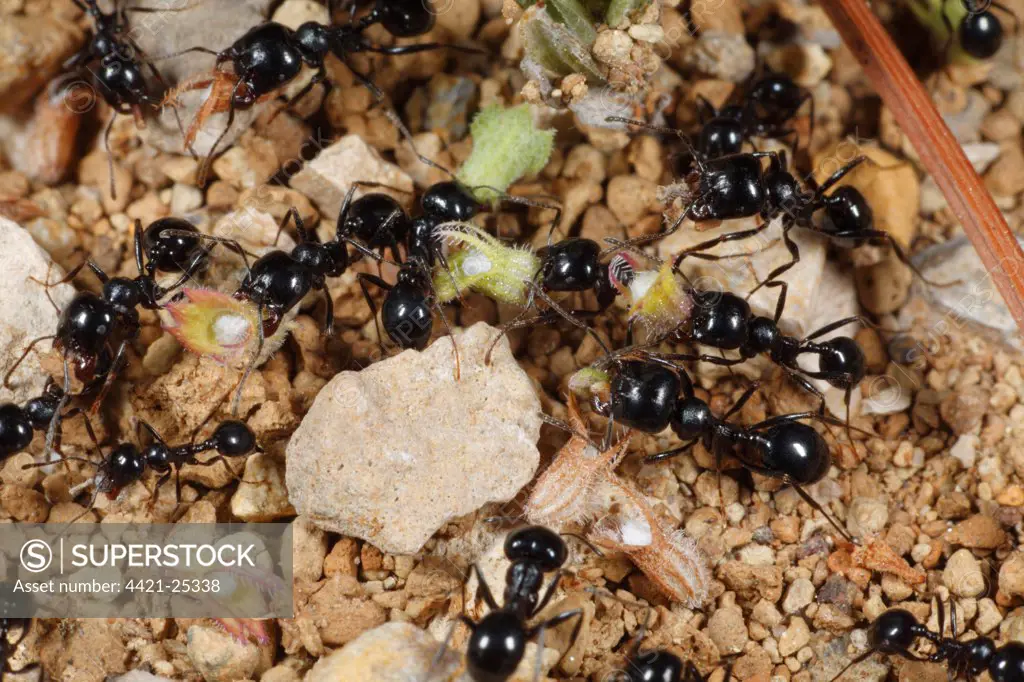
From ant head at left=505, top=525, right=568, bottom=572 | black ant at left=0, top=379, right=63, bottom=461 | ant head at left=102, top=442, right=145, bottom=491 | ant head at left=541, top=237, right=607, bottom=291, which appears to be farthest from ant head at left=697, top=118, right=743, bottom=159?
black ant at left=0, top=379, right=63, bottom=461

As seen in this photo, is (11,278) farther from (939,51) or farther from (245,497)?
(939,51)

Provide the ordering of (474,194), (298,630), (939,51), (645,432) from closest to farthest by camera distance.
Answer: (298,630), (645,432), (474,194), (939,51)

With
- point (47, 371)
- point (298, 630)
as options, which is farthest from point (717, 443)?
point (47, 371)

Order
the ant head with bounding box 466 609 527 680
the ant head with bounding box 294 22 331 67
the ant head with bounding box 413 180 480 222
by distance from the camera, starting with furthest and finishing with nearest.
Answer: the ant head with bounding box 294 22 331 67
the ant head with bounding box 413 180 480 222
the ant head with bounding box 466 609 527 680

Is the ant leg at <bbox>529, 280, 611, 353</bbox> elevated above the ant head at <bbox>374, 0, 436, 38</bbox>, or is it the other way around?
the ant head at <bbox>374, 0, 436, 38</bbox>

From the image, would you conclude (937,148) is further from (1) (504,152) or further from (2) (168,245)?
(2) (168,245)

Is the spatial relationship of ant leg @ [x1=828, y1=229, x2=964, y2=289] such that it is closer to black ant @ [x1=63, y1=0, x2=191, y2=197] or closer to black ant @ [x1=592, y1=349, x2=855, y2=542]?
black ant @ [x1=592, y1=349, x2=855, y2=542]

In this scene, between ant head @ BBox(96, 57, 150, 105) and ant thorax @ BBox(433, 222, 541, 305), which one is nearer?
ant thorax @ BBox(433, 222, 541, 305)
